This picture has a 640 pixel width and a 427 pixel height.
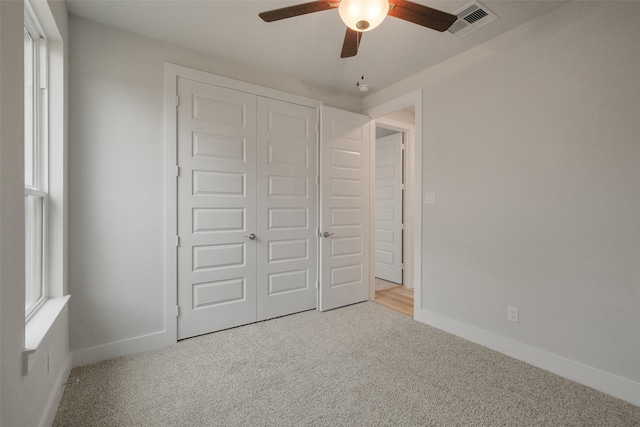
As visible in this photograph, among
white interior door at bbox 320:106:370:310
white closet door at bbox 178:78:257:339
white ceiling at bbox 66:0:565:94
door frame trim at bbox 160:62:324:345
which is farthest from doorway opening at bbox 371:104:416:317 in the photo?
door frame trim at bbox 160:62:324:345

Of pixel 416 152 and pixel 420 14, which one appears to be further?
pixel 416 152

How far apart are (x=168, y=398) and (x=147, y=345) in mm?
776

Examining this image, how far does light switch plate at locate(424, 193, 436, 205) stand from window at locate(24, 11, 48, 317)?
308 cm

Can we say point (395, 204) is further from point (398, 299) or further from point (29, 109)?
point (29, 109)

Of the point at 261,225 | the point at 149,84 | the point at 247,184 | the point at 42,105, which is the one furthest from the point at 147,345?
the point at 149,84

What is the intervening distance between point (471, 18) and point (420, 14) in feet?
3.25

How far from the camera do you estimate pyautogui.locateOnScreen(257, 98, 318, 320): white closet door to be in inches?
Answer: 114

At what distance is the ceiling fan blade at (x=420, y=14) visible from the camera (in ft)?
4.61

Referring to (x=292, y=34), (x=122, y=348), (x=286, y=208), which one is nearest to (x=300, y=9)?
(x=292, y=34)

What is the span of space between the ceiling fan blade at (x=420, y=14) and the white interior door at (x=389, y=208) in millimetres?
2919

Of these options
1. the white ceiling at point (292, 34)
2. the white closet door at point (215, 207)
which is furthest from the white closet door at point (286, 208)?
the white ceiling at point (292, 34)

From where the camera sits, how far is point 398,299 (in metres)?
3.69

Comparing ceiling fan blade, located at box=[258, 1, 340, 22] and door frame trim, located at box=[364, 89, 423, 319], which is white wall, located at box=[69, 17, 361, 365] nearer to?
ceiling fan blade, located at box=[258, 1, 340, 22]

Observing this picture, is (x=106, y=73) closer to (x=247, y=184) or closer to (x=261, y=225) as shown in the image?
(x=247, y=184)
